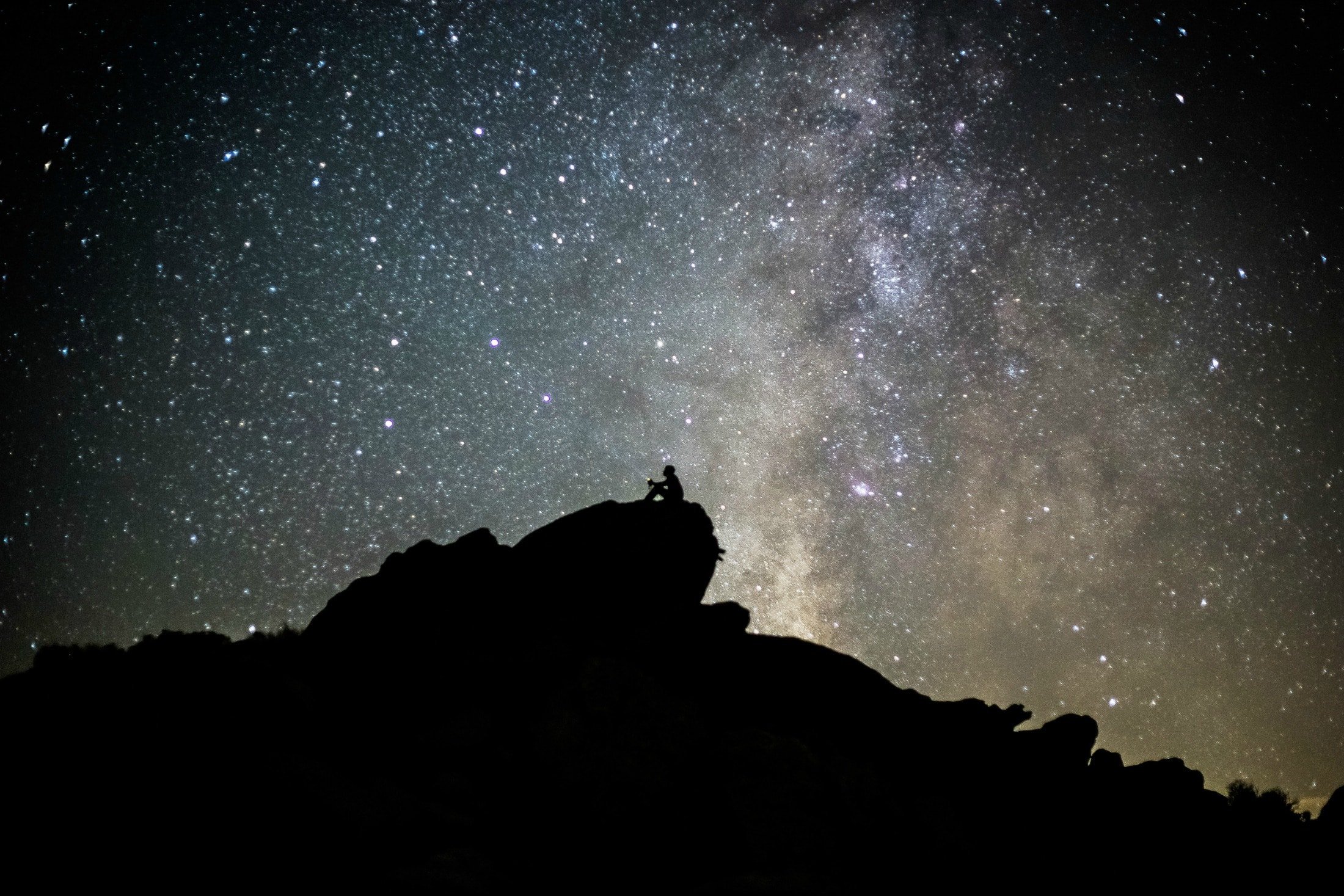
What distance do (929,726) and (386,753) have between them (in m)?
13.5

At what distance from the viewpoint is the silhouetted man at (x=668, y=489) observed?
19125mm

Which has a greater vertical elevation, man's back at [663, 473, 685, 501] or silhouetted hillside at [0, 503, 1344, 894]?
man's back at [663, 473, 685, 501]

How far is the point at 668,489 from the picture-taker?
19.3m

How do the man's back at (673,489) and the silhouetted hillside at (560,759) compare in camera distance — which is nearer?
the silhouetted hillside at (560,759)

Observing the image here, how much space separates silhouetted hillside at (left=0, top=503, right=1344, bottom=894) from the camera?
9016 millimetres

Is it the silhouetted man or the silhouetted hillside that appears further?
the silhouetted man

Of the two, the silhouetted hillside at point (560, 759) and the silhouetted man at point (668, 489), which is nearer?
the silhouetted hillside at point (560, 759)

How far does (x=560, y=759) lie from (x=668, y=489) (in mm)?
8907

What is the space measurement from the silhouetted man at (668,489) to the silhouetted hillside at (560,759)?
0.66 m

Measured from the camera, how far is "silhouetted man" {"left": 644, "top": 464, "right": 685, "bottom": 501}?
19125 mm

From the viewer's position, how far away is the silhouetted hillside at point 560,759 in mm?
9016

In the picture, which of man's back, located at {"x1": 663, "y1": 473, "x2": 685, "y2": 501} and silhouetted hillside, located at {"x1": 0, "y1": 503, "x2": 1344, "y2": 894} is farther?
man's back, located at {"x1": 663, "y1": 473, "x2": 685, "y2": 501}

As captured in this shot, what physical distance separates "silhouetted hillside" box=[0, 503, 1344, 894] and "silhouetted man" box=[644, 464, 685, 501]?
0.66 metres

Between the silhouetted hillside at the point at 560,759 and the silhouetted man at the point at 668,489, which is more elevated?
the silhouetted man at the point at 668,489
